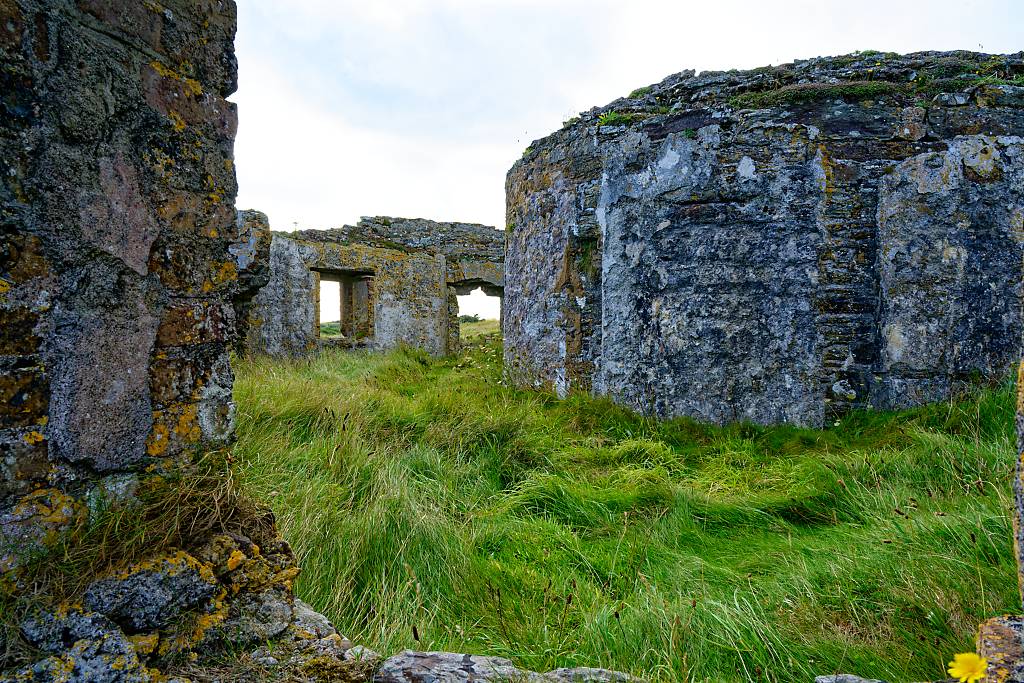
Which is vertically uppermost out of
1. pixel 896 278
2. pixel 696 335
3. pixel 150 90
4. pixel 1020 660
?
pixel 150 90

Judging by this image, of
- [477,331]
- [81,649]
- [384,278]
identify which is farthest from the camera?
[477,331]

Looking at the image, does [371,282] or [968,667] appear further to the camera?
[371,282]

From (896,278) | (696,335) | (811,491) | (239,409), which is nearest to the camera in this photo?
(811,491)

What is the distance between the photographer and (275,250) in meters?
10.3

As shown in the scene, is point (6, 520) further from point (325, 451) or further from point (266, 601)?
point (325, 451)

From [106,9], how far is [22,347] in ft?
3.34

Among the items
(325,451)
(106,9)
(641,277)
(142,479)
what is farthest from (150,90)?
(641,277)

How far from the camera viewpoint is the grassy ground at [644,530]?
2021 millimetres

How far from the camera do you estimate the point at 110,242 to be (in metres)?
1.75

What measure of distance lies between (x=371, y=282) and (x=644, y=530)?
29.3ft

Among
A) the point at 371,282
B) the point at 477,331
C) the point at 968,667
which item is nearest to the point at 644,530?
the point at 968,667

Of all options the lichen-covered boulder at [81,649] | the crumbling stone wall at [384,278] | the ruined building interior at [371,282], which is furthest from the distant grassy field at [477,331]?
the lichen-covered boulder at [81,649]

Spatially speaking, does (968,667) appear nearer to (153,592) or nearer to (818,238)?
(153,592)

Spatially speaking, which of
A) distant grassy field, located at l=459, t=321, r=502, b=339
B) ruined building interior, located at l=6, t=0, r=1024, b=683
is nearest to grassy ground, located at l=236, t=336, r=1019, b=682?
ruined building interior, located at l=6, t=0, r=1024, b=683
